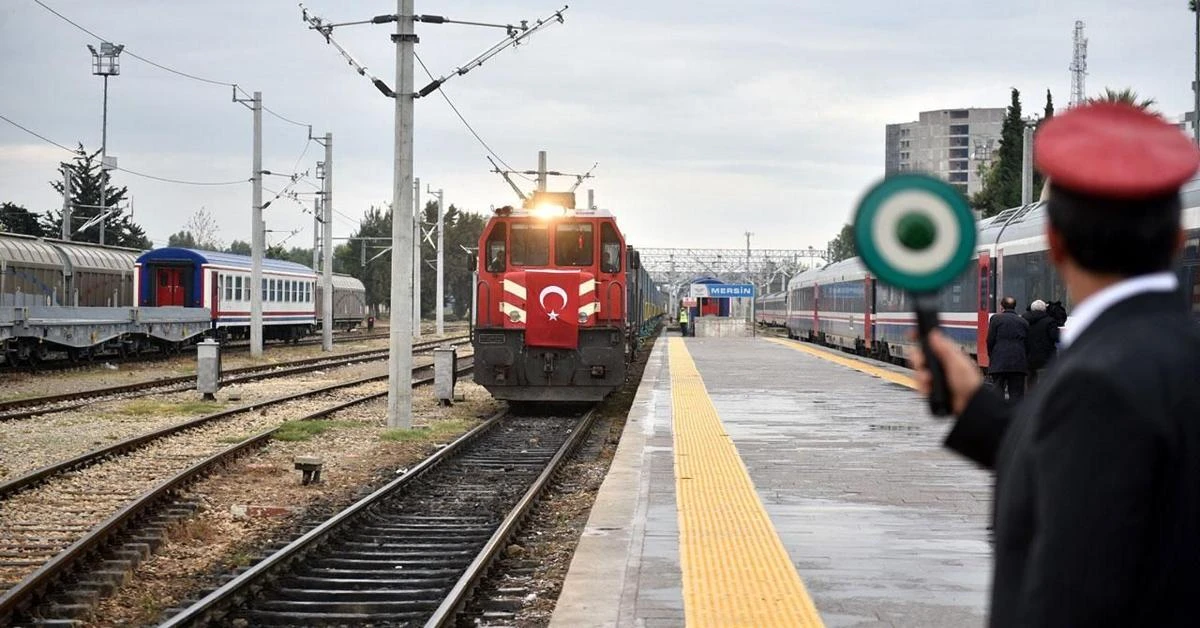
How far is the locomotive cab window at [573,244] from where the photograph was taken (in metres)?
20.5

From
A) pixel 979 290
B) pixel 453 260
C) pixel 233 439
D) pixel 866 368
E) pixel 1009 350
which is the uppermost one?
pixel 453 260

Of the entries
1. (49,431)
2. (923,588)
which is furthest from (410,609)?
(49,431)

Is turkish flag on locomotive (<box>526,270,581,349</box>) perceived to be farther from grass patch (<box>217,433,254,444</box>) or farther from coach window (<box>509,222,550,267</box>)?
grass patch (<box>217,433,254,444</box>)

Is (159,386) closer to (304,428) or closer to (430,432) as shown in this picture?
(304,428)

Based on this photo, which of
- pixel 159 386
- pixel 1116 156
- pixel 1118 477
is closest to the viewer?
→ pixel 1118 477

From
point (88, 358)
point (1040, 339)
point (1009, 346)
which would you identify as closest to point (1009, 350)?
point (1009, 346)

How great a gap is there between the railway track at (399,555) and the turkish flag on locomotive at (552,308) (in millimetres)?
4651

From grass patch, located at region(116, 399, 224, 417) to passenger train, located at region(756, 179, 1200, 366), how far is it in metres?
9.99

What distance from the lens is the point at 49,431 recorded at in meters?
16.9

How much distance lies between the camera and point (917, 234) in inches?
93.0

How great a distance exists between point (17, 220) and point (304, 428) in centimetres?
5234

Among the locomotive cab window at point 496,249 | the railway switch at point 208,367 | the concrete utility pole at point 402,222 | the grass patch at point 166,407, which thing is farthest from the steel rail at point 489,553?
the railway switch at point 208,367

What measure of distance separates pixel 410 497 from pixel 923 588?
20.6 ft

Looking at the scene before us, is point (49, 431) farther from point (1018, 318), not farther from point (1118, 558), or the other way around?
point (1118, 558)
